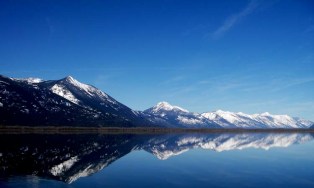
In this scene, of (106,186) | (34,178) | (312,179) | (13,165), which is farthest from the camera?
(13,165)

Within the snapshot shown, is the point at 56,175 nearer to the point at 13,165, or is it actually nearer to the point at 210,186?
the point at 13,165

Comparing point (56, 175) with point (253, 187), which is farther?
point (56, 175)

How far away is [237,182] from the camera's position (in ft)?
130

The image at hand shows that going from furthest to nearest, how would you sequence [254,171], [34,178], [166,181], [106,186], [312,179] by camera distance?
[254,171], [312,179], [166,181], [34,178], [106,186]

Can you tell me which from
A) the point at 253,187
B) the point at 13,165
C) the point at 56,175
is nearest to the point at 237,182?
the point at 253,187

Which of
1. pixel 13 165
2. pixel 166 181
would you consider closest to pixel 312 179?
pixel 166 181

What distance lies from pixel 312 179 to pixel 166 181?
19.0 meters

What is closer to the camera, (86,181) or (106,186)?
(106,186)

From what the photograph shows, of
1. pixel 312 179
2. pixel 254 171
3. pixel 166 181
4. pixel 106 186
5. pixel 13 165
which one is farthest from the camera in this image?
pixel 254 171

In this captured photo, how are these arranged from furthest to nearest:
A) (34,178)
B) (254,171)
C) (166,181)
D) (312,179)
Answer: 1. (254,171)
2. (312,179)
3. (166,181)
4. (34,178)

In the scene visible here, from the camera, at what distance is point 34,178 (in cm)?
3644

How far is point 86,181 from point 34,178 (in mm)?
5493

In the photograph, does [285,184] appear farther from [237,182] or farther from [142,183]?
[142,183]

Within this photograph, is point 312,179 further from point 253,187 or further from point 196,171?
point 196,171
